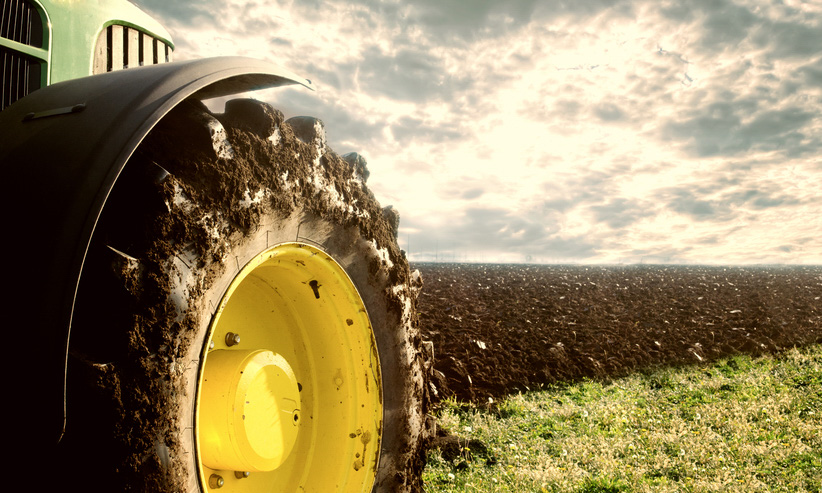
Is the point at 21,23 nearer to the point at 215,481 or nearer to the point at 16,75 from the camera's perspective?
the point at 16,75

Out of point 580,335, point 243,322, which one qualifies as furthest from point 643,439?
point 580,335

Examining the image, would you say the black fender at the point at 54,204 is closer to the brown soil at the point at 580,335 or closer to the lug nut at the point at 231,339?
the lug nut at the point at 231,339

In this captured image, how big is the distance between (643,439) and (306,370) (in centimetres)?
368

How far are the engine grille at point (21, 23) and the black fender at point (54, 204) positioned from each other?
3.26 ft

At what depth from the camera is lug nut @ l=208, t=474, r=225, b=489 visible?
6.93ft

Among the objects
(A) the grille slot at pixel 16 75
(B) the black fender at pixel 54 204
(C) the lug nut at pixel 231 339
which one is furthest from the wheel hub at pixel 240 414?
(A) the grille slot at pixel 16 75

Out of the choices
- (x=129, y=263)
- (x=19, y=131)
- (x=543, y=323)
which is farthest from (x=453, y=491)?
(x=543, y=323)

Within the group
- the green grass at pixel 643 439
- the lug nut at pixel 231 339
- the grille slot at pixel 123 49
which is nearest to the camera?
the lug nut at pixel 231 339

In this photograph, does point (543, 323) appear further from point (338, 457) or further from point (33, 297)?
point (33, 297)

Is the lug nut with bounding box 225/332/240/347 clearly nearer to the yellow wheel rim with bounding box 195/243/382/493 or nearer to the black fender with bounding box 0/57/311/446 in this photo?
the yellow wheel rim with bounding box 195/243/382/493

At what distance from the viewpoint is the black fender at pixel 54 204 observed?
138 cm

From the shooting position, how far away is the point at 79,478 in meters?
1.42

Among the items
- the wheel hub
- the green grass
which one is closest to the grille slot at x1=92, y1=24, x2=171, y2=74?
the wheel hub

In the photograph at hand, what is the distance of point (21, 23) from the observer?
2547 millimetres
